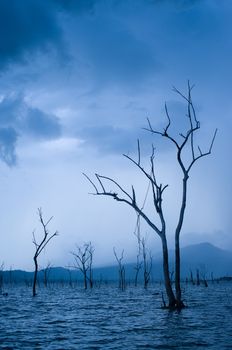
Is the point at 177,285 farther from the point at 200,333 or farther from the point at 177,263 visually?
the point at 200,333

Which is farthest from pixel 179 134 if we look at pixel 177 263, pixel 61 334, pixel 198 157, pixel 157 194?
pixel 61 334

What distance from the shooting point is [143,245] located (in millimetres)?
54219

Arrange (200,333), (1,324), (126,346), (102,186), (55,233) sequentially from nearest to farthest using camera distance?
1. (126,346)
2. (200,333)
3. (1,324)
4. (102,186)
5. (55,233)

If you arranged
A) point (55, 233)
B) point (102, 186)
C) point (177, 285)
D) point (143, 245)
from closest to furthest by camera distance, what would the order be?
point (177, 285)
point (102, 186)
point (55, 233)
point (143, 245)

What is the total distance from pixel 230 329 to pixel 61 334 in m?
5.71

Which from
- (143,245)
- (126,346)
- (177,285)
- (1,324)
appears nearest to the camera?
(126,346)

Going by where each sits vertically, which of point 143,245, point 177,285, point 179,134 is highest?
point 179,134

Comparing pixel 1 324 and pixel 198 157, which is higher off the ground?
pixel 198 157

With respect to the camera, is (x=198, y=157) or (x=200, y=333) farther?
(x=198, y=157)

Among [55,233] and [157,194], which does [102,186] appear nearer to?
[157,194]

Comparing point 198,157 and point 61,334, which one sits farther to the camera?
point 198,157

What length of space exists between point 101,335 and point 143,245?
42.5 metres

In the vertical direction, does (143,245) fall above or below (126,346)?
above

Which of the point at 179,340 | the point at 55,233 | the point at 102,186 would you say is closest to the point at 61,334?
the point at 179,340
